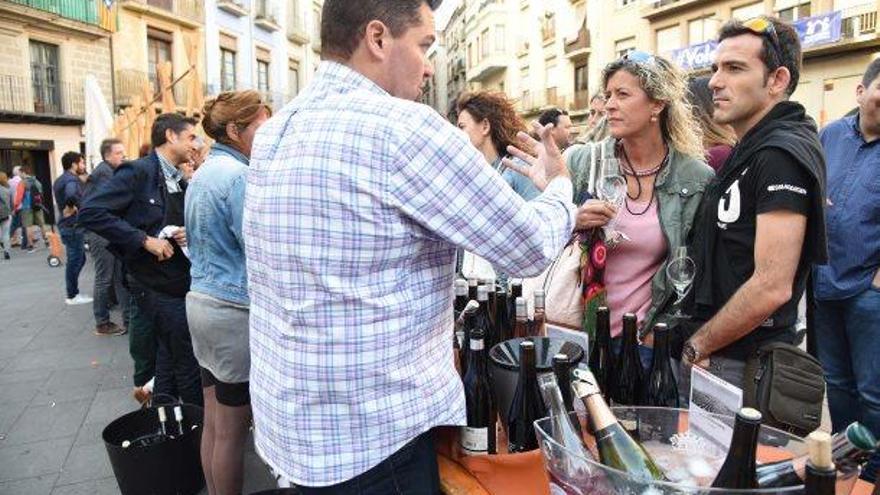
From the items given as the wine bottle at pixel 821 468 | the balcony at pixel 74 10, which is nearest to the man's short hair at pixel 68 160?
the wine bottle at pixel 821 468

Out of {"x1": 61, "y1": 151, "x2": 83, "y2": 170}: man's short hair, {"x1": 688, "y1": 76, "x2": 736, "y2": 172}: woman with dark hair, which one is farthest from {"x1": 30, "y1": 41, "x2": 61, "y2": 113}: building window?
{"x1": 688, "y1": 76, "x2": 736, "y2": 172}: woman with dark hair

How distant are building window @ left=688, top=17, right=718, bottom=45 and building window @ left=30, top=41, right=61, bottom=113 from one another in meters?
21.8

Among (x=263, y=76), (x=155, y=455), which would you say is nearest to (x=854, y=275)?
(x=155, y=455)

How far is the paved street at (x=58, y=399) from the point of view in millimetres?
3209

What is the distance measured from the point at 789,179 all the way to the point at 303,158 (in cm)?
126

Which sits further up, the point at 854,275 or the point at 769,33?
the point at 769,33

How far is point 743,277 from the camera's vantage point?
1.72 meters

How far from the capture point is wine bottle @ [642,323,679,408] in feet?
5.05

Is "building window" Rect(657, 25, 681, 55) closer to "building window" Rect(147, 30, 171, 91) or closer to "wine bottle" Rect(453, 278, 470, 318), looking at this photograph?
"building window" Rect(147, 30, 171, 91)

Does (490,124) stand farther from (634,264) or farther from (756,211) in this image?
(756,211)

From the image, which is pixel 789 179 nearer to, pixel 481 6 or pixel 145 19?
pixel 145 19

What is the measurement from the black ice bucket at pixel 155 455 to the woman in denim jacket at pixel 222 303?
0.98 ft

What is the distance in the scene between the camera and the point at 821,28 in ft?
57.4

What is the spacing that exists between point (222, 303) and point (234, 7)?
929 inches
